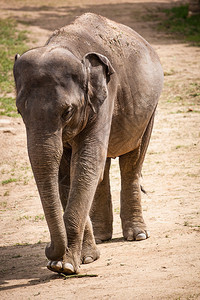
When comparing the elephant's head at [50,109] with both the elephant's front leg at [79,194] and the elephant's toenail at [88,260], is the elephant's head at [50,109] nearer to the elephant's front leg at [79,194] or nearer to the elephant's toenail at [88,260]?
the elephant's front leg at [79,194]

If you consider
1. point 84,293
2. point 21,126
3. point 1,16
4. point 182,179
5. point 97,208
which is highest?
point 84,293

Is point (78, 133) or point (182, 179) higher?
point (78, 133)

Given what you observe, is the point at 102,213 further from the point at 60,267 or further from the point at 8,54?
the point at 8,54

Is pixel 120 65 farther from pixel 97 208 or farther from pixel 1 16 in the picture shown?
pixel 1 16

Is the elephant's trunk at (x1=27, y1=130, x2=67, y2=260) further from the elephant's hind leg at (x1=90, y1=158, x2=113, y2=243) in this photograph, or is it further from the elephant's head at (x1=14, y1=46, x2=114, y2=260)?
the elephant's hind leg at (x1=90, y1=158, x2=113, y2=243)

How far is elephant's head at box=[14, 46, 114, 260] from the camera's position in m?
3.83

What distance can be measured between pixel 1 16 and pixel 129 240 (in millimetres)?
16440

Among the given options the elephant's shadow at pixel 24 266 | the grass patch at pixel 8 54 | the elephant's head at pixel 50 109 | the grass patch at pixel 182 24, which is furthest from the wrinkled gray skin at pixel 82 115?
the grass patch at pixel 182 24

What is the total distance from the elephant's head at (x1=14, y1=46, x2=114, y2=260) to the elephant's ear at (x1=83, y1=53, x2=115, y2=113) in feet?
0.34

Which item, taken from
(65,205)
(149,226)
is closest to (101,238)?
(149,226)

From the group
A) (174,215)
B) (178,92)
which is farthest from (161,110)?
(174,215)

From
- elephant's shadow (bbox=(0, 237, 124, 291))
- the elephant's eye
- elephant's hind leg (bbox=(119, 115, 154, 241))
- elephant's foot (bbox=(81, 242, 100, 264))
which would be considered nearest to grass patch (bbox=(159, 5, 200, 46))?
elephant's hind leg (bbox=(119, 115, 154, 241))

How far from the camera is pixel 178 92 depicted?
11.8m

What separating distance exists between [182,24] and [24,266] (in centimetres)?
1530
